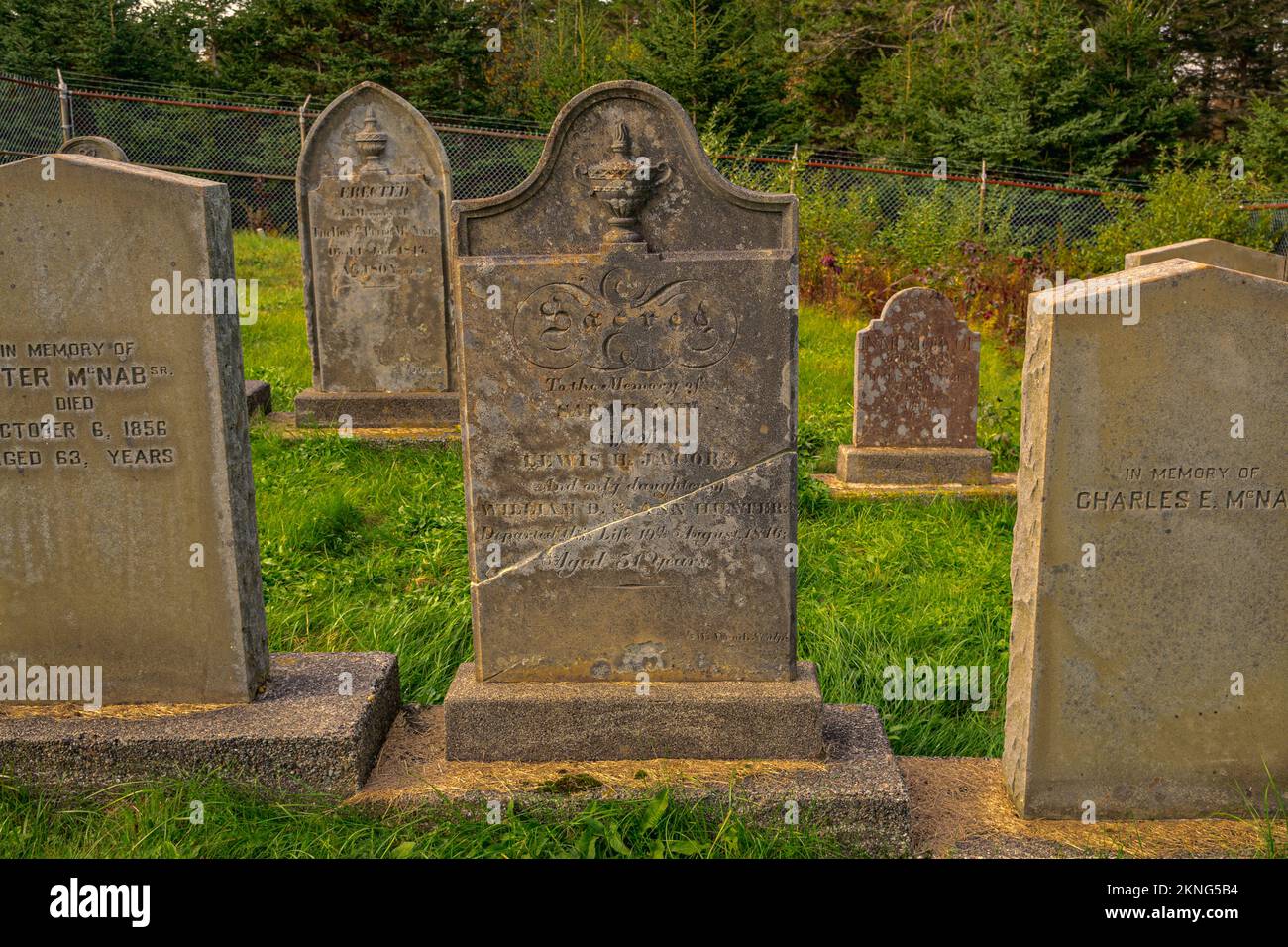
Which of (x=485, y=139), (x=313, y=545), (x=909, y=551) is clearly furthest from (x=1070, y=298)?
(x=485, y=139)

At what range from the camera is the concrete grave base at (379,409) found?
760cm

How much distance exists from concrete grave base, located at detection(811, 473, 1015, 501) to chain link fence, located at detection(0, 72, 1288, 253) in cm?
804

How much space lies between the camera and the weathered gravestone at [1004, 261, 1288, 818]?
108 inches

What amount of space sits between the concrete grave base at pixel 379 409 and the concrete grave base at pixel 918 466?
9.53 ft

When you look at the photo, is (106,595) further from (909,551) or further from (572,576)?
(909,551)

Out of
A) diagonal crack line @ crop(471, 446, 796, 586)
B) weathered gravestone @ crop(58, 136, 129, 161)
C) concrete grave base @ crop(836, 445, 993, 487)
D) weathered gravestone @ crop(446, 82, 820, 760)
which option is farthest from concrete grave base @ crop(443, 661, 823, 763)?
weathered gravestone @ crop(58, 136, 129, 161)

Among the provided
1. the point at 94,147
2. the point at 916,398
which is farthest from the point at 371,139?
the point at 916,398

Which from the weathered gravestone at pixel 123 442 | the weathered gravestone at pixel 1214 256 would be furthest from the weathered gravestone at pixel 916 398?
the weathered gravestone at pixel 123 442

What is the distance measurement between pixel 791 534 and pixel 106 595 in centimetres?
217

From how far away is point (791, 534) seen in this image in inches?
129

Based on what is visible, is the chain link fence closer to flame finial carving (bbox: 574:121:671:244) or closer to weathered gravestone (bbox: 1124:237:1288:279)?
weathered gravestone (bbox: 1124:237:1288:279)

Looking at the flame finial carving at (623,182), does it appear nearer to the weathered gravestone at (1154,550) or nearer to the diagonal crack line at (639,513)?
the diagonal crack line at (639,513)

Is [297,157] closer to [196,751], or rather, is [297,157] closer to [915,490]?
[915,490]

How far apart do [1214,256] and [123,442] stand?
4.48 metres
